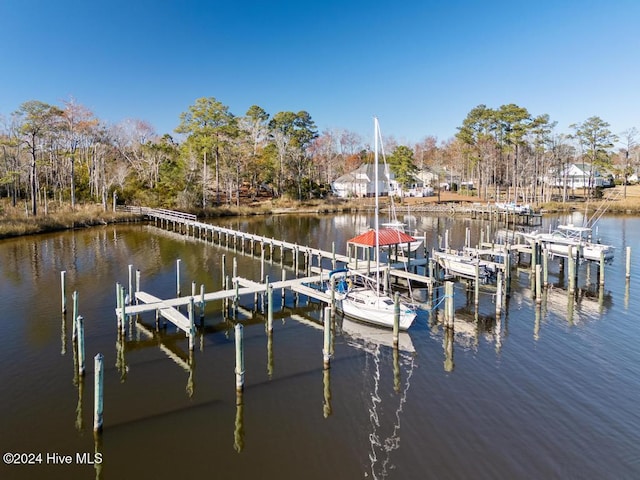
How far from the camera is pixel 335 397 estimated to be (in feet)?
51.9

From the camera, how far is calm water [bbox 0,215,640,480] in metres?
12.5

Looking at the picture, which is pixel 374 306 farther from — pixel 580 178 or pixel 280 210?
pixel 580 178

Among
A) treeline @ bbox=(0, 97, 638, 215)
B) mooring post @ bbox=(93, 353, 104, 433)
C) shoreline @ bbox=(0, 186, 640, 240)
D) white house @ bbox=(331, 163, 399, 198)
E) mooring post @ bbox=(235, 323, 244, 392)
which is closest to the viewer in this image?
mooring post @ bbox=(93, 353, 104, 433)

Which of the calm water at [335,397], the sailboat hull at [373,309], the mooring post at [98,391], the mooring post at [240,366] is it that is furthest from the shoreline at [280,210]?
the mooring post at [98,391]

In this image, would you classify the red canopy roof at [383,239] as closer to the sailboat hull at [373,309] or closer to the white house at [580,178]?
the sailboat hull at [373,309]

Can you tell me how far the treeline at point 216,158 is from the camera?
69.8m

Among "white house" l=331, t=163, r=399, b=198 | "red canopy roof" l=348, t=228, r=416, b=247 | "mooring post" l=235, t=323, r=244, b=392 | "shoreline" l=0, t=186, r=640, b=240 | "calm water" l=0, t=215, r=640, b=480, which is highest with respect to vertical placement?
"white house" l=331, t=163, r=399, b=198

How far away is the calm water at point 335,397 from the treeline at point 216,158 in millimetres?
47474

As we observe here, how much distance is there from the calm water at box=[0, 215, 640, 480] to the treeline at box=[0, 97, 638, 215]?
47474 millimetres

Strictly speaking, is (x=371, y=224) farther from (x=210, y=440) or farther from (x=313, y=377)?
(x=210, y=440)

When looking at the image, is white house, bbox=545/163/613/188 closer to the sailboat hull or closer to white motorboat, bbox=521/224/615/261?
white motorboat, bbox=521/224/615/261

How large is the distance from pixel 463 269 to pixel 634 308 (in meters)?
9.56

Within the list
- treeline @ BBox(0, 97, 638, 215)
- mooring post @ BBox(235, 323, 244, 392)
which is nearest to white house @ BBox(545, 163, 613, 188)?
treeline @ BBox(0, 97, 638, 215)

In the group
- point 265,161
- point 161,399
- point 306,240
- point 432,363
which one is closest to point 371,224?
point 306,240
